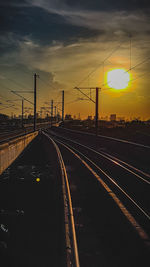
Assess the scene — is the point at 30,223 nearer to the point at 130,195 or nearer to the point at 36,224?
the point at 36,224

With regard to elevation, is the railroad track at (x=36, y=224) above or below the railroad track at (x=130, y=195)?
below

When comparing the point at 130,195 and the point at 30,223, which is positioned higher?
the point at 130,195

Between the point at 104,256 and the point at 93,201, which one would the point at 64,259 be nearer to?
the point at 104,256

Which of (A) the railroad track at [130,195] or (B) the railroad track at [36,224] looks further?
(A) the railroad track at [130,195]

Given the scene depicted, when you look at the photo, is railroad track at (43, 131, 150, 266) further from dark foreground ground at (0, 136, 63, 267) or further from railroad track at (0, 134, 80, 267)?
dark foreground ground at (0, 136, 63, 267)

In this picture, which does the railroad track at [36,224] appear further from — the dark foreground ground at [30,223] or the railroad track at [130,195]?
the railroad track at [130,195]

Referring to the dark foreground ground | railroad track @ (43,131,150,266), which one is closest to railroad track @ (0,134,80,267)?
the dark foreground ground

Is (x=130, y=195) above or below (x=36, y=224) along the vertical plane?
above

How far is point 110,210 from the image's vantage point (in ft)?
28.0

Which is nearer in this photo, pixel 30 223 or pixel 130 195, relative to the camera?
pixel 30 223

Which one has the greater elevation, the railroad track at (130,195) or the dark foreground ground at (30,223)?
the railroad track at (130,195)

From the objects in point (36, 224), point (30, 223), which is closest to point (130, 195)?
point (36, 224)

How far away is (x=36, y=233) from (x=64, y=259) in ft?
5.58

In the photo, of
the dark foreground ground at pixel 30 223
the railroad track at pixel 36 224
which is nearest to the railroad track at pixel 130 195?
the railroad track at pixel 36 224
